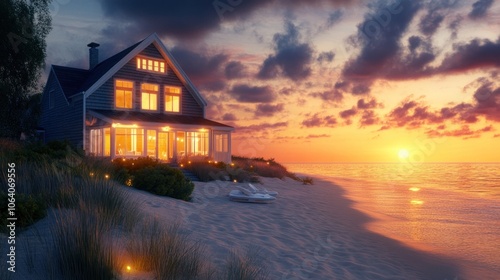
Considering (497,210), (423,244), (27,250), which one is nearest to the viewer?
(27,250)

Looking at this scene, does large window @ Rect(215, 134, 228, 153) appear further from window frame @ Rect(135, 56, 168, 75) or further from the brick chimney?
the brick chimney

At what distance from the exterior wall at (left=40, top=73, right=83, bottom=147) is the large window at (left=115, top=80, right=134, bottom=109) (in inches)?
84.6

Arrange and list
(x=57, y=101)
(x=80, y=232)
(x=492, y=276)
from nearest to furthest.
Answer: (x=80, y=232) < (x=492, y=276) < (x=57, y=101)

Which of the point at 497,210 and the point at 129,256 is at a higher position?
the point at 129,256

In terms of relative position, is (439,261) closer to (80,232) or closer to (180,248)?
(180,248)

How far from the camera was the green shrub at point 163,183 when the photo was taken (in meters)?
12.4

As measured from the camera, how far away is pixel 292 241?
8695 millimetres

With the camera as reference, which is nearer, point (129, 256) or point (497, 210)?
point (129, 256)

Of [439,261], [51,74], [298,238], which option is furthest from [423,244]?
[51,74]

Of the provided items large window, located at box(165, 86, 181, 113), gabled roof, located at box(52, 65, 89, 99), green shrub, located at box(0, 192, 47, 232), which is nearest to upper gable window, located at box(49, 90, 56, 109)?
gabled roof, located at box(52, 65, 89, 99)

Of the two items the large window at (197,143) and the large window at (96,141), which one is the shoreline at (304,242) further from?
the large window at (197,143)

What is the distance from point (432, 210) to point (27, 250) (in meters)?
15.9

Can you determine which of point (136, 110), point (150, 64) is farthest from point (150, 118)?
point (150, 64)

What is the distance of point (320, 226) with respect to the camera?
11133mm
